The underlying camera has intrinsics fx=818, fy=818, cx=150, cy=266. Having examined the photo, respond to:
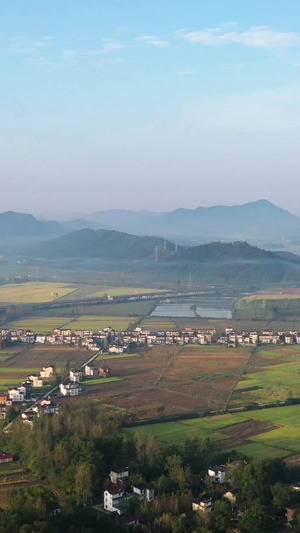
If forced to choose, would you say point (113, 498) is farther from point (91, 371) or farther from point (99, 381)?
point (91, 371)

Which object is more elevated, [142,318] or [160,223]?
[160,223]

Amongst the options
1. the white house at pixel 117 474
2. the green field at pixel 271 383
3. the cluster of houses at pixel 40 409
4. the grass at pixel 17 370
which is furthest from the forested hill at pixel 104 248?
the white house at pixel 117 474

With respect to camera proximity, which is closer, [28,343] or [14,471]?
[14,471]

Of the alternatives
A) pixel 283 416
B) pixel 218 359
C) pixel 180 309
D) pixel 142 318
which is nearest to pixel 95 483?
pixel 283 416

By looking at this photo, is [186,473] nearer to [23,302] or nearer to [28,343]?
[28,343]

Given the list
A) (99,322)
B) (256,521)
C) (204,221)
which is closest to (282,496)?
(256,521)

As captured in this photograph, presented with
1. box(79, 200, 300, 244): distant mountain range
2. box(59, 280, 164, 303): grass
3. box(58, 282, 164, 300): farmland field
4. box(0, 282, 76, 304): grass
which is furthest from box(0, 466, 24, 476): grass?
box(79, 200, 300, 244): distant mountain range
